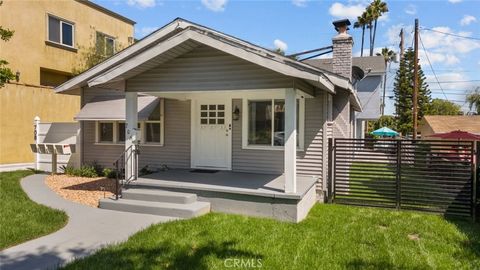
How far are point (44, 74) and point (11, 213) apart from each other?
11820 millimetres

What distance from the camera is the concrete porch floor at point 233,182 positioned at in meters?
7.27

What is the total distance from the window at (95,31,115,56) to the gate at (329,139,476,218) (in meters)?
14.3

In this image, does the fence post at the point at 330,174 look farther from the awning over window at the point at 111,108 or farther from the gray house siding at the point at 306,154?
the awning over window at the point at 111,108

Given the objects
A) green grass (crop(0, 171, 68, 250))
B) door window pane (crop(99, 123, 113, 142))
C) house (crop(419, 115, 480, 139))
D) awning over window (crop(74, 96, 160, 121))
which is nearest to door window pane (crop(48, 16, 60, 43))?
awning over window (crop(74, 96, 160, 121))

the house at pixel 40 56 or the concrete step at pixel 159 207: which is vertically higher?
the house at pixel 40 56

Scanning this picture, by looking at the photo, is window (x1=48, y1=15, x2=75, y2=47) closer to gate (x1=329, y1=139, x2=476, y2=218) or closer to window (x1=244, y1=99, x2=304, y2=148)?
window (x1=244, y1=99, x2=304, y2=148)

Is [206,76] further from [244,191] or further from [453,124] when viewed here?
[453,124]

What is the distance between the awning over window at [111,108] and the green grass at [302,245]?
5045 mm

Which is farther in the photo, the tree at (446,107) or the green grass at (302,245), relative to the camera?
the tree at (446,107)

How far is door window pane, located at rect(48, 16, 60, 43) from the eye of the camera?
15859 mm

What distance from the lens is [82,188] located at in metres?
9.84

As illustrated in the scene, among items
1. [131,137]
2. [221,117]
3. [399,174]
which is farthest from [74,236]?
[399,174]
